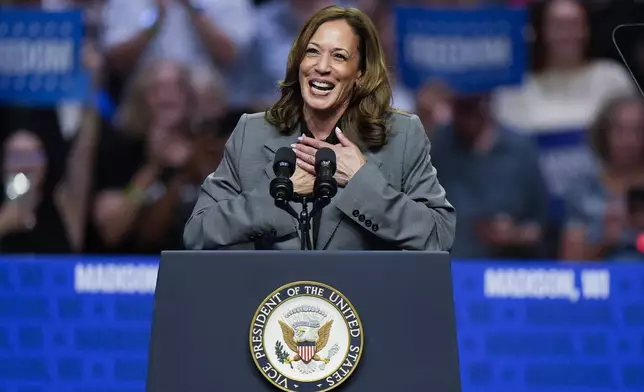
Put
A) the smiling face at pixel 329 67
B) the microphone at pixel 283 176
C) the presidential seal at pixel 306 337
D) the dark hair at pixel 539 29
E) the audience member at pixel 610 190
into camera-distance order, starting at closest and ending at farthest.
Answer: the presidential seal at pixel 306 337 < the microphone at pixel 283 176 < the smiling face at pixel 329 67 < the audience member at pixel 610 190 < the dark hair at pixel 539 29

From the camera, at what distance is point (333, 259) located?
1.74 meters

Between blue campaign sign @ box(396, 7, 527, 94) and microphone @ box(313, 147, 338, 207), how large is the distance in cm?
252

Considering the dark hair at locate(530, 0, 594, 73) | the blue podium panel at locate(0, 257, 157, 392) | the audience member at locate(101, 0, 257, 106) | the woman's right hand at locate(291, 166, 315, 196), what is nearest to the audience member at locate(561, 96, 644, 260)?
the dark hair at locate(530, 0, 594, 73)

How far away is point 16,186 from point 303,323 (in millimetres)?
3105

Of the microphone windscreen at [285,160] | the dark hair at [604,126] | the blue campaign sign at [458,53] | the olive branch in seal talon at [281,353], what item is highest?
the blue campaign sign at [458,53]

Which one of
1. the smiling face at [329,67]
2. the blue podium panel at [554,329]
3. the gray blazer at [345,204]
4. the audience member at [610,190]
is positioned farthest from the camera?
the audience member at [610,190]

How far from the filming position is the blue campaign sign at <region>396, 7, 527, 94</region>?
4.46m

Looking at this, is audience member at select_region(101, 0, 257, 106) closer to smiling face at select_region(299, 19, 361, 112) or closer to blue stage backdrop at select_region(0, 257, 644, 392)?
blue stage backdrop at select_region(0, 257, 644, 392)

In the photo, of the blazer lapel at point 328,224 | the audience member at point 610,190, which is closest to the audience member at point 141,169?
the audience member at point 610,190

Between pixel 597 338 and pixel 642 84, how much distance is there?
2358mm

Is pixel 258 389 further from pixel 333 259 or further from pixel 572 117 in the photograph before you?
pixel 572 117

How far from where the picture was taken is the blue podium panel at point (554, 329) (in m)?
4.16

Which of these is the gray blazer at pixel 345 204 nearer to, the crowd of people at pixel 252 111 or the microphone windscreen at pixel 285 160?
the microphone windscreen at pixel 285 160

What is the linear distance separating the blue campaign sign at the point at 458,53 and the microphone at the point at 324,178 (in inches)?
99.2
